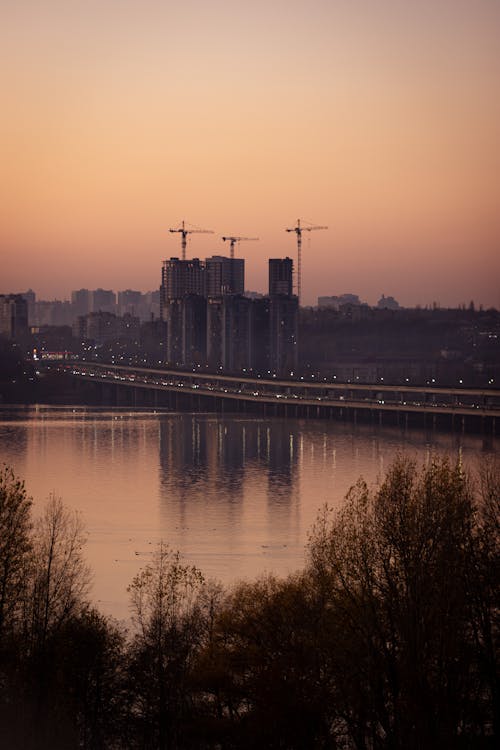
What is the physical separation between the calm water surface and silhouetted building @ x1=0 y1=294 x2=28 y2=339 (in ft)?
168

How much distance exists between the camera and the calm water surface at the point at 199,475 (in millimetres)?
13508

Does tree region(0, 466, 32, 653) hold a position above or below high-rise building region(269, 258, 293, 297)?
below

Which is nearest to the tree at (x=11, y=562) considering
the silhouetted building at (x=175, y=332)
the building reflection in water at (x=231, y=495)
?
the building reflection in water at (x=231, y=495)

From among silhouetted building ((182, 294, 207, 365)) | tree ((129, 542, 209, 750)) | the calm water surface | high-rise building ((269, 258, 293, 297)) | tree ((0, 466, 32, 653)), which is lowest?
the calm water surface

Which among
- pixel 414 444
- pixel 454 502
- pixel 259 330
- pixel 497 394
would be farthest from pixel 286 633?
pixel 259 330

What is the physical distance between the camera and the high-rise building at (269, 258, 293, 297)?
243 feet

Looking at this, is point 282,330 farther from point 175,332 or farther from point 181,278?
point 181,278

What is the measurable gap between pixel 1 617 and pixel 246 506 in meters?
10.6

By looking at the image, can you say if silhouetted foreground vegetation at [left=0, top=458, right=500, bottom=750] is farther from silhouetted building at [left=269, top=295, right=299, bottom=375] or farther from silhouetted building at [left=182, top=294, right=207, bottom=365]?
silhouetted building at [left=182, top=294, right=207, bottom=365]

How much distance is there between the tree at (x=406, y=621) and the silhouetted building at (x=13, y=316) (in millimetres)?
81949

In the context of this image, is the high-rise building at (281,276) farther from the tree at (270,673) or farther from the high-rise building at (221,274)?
the tree at (270,673)

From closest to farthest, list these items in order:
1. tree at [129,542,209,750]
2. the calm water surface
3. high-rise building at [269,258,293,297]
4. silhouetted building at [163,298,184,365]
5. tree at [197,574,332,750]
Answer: tree at [197,574,332,750] < tree at [129,542,209,750] < the calm water surface < silhouetted building at [163,298,184,365] < high-rise building at [269,258,293,297]

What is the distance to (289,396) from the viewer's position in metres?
41.6

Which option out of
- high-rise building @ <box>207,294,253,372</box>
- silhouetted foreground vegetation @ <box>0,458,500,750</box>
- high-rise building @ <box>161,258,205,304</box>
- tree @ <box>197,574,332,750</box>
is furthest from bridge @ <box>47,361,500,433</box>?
high-rise building @ <box>161,258,205,304</box>
